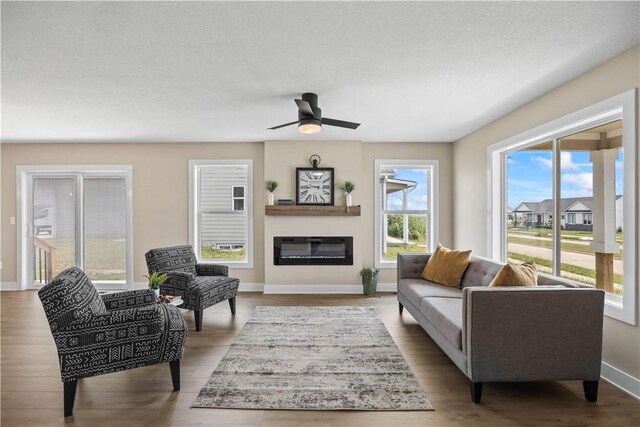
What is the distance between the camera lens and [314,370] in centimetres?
270

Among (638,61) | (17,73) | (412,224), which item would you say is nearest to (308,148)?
(412,224)

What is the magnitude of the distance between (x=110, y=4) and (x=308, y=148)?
3699mm

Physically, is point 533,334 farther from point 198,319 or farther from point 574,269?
point 198,319

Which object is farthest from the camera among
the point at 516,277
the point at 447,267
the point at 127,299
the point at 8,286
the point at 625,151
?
the point at 8,286

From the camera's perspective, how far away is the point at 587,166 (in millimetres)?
2996

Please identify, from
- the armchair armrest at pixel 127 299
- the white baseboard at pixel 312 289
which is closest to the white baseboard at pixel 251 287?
the white baseboard at pixel 312 289

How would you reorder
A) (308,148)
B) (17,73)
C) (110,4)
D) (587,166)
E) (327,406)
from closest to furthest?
(110,4), (327,406), (17,73), (587,166), (308,148)

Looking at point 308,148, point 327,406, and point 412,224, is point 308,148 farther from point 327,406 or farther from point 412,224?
point 327,406

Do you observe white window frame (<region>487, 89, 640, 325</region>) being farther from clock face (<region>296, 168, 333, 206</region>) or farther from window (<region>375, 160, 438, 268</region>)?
clock face (<region>296, 168, 333, 206</region>)

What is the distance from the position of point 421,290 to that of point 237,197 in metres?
3.45

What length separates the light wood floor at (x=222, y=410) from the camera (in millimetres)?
2078

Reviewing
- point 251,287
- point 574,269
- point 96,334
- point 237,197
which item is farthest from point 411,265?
point 96,334

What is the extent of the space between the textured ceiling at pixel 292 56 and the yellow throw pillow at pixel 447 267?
1.69 metres

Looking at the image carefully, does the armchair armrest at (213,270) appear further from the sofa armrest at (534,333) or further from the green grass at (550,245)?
the green grass at (550,245)
